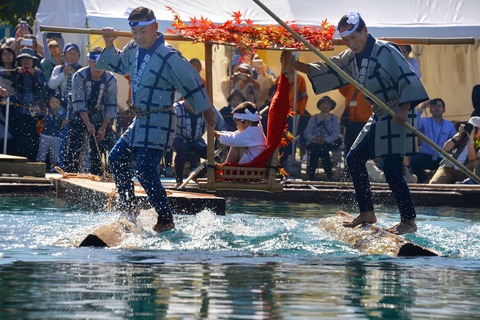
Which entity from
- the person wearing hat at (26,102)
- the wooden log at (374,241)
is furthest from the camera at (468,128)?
the wooden log at (374,241)

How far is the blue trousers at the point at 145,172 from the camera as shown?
11.3m

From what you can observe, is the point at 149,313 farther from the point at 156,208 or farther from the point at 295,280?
the point at 156,208

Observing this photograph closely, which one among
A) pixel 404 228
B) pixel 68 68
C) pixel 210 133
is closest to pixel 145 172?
pixel 210 133

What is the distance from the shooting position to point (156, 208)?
448 inches

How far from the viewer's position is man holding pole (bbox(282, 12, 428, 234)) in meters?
11.1

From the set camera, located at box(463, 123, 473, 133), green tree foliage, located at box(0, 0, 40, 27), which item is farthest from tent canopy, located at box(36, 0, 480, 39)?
green tree foliage, located at box(0, 0, 40, 27)

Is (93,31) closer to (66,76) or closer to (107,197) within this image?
(107,197)

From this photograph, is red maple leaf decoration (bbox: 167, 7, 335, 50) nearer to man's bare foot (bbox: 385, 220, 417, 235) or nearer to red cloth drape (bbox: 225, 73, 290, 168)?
red cloth drape (bbox: 225, 73, 290, 168)

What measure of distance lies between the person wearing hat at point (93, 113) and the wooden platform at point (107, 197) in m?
2.08

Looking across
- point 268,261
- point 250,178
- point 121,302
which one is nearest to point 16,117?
point 250,178

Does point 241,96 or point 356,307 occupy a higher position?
point 241,96

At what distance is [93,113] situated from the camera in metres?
18.4

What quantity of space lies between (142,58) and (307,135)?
30.6ft

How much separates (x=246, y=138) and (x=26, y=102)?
6.66m
